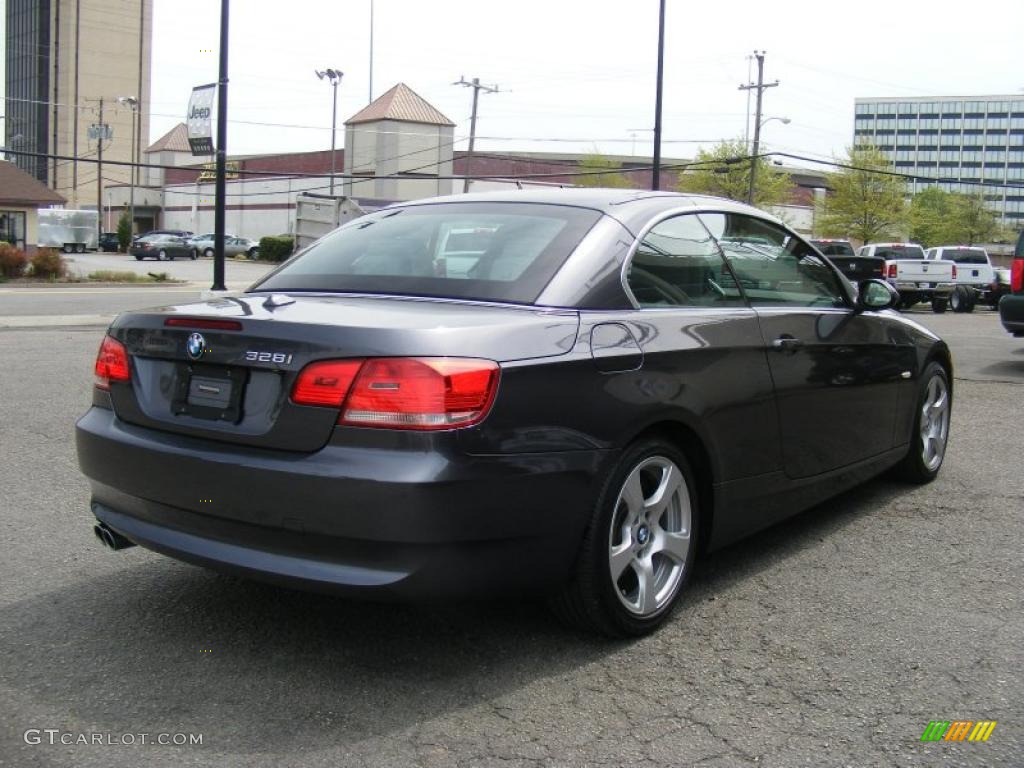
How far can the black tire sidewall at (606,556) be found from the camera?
3379 mm

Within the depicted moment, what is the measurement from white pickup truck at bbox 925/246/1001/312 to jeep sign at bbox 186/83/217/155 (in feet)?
64.8

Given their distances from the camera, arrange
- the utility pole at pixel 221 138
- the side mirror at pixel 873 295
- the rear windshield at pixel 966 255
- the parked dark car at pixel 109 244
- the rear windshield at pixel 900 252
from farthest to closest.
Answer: the parked dark car at pixel 109 244
the rear windshield at pixel 900 252
the rear windshield at pixel 966 255
the utility pole at pixel 221 138
the side mirror at pixel 873 295

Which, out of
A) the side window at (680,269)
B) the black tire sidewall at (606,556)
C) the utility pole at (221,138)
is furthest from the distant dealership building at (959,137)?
the black tire sidewall at (606,556)

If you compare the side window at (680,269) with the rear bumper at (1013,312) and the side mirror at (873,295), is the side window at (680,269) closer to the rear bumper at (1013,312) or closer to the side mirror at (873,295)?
the side mirror at (873,295)

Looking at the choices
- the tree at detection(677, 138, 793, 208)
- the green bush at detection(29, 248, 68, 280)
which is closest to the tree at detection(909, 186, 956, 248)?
the tree at detection(677, 138, 793, 208)

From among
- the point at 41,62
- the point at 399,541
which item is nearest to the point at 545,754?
the point at 399,541

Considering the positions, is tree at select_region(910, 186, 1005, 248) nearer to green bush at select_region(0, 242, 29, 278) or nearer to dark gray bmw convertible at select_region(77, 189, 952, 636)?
green bush at select_region(0, 242, 29, 278)

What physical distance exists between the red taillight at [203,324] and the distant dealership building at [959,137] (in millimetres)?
160601

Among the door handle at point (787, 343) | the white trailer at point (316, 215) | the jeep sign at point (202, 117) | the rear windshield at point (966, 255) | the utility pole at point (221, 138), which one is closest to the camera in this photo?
the door handle at point (787, 343)

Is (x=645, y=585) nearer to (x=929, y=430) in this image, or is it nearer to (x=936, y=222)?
(x=929, y=430)

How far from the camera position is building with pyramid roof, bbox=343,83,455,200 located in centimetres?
6119

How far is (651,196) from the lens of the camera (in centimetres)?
425

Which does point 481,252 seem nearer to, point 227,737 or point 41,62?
point 227,737

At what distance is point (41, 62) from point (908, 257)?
359 ft
